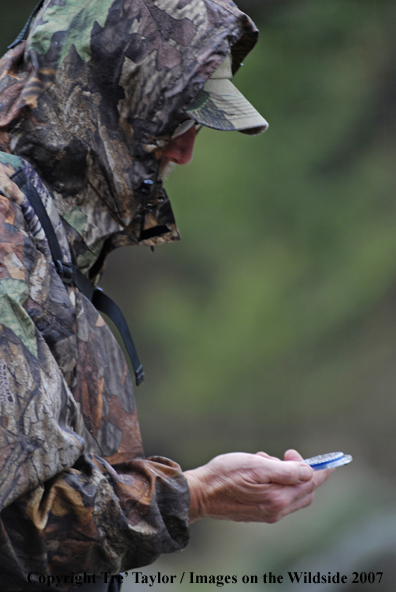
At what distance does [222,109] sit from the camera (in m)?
0.89

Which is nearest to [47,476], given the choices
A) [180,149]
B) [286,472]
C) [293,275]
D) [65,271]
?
[65,271]

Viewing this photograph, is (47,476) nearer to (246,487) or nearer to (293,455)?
(246,487)

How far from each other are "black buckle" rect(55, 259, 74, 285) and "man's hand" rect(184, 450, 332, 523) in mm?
271

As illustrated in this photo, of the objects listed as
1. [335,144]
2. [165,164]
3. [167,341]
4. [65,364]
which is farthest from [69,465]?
[335,144]

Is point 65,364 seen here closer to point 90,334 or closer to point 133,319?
point 90,334

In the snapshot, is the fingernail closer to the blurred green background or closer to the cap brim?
the cap brim

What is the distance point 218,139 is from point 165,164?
189 centimetres

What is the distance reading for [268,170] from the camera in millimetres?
2801

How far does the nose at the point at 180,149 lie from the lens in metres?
0.95

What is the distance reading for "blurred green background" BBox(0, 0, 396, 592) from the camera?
2764 millimetres

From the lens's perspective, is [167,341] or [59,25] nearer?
[59,25]

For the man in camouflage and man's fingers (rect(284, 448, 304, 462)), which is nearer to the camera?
the man in camouflage

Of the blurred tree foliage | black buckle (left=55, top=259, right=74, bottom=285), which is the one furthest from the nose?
the blurred tree foliage

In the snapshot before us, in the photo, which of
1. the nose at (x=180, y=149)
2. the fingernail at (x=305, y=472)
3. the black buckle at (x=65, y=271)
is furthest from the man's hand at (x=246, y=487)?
the nose at (x=180, y=149)
